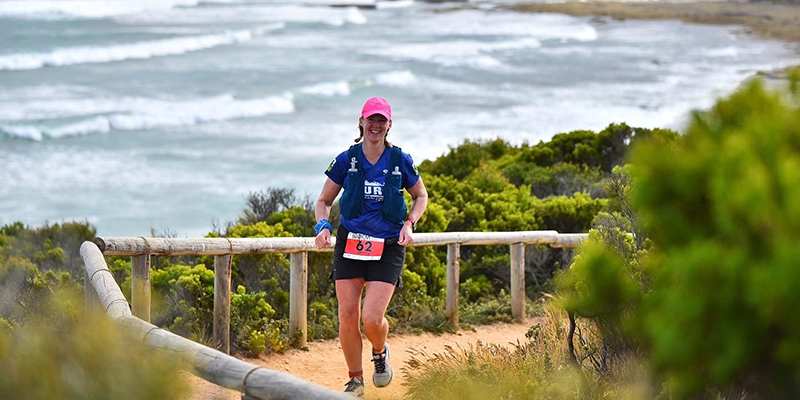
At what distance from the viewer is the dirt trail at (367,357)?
7.08 metres

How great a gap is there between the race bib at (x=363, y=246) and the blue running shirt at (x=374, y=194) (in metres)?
0.03

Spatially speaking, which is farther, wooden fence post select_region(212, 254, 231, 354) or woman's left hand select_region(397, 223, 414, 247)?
wooden fence post select_region(212, 254, 231, 354)

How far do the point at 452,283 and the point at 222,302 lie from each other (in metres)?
2.41

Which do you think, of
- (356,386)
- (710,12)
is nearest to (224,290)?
(356,386)

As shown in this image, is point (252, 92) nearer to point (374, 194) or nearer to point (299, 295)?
point (299, 295)

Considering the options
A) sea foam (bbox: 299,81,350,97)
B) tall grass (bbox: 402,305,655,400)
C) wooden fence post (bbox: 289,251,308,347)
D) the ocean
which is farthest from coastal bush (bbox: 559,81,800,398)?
sea foam (bbox: 299,81,350,97)

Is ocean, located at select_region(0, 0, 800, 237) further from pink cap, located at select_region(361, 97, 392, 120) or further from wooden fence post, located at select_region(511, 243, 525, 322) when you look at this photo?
pink cap, located at select_region(361, 97, 392, 120)

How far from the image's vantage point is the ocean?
2453cm

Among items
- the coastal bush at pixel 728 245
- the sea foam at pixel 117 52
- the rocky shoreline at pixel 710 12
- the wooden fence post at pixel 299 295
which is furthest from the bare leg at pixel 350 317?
the rocky shoreline at pixel 710 12

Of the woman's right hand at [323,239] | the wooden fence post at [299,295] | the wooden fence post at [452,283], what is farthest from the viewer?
the wooden fence post at [452,283]

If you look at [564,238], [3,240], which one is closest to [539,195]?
[564,238]

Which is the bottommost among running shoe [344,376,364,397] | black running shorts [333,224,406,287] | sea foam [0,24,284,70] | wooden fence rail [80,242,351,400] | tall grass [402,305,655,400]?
running shoe [344,376,364,397]

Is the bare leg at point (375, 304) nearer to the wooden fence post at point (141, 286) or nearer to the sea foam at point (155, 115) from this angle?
the wooden fence post at point (141, 286)

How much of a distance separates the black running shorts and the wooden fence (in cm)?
108
